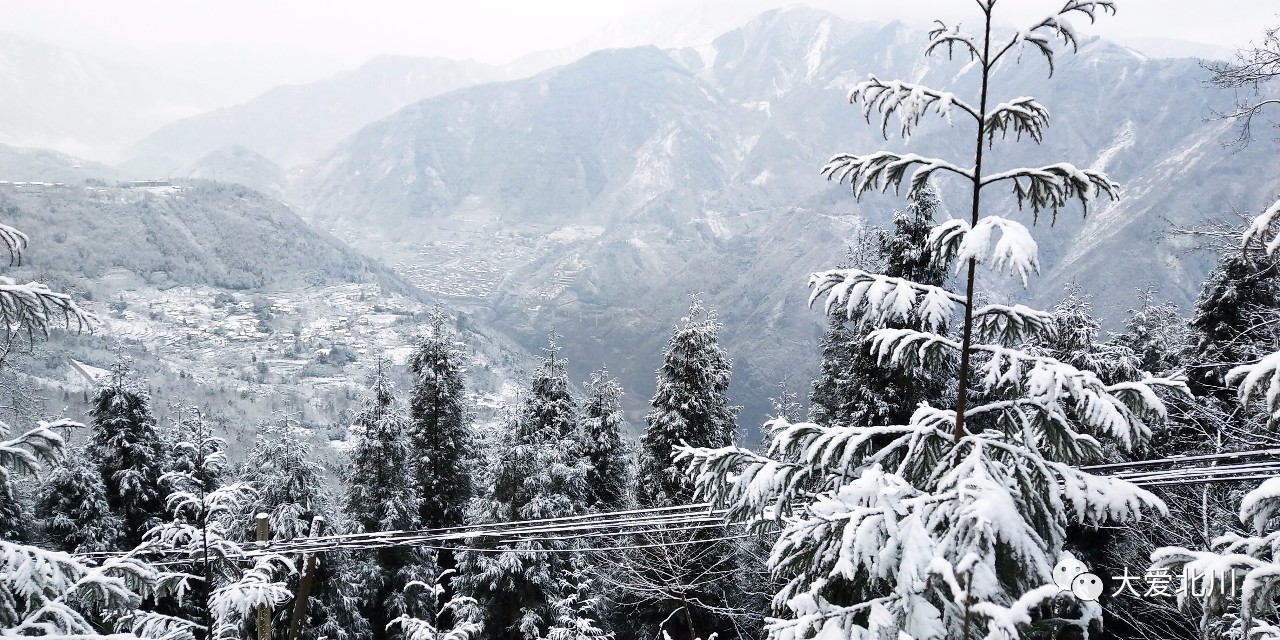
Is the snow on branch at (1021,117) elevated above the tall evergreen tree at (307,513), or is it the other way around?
the snow on branch at (1021,117)

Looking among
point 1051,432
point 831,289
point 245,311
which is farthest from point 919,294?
point 245,311

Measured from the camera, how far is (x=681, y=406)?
18406mm

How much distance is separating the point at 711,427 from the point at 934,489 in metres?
15.4

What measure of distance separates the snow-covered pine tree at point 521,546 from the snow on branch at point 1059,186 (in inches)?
604

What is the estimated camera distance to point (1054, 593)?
2.51 m

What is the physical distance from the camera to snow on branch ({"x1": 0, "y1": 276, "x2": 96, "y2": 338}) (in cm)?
430

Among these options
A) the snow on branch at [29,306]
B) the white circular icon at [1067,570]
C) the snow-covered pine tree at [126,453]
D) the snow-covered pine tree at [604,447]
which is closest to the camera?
the white circular icon at [1067,570]

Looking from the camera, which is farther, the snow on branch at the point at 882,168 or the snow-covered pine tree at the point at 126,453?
the snow-covered pine tree at the point at 126,453

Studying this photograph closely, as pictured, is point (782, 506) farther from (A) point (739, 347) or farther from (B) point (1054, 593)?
(A) point (739, 347)

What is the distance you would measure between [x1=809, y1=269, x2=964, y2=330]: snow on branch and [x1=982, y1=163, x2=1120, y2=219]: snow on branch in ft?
1.99

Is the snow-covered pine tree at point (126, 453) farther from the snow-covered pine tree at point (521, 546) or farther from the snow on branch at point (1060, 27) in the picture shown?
the snow on branch at point (1060, 27)

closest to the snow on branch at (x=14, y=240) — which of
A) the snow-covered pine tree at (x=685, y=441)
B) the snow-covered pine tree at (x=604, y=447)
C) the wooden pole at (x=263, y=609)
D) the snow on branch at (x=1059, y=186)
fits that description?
the wooden pole at (x=263, y=609)

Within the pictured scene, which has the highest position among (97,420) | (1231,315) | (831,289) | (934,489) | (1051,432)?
(1231,315)

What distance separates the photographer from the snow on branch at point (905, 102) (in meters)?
3.75
